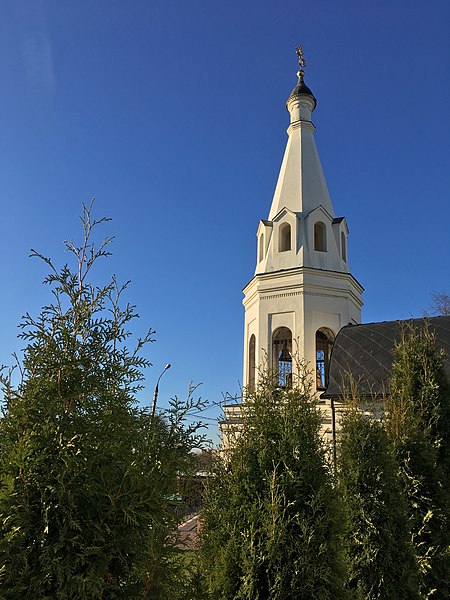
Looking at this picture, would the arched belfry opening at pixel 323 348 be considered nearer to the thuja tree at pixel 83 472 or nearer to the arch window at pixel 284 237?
the arch window at pixel 284 237

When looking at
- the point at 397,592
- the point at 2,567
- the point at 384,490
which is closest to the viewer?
the point at 2,567

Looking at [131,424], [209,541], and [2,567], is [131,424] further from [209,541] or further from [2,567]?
[209,541]

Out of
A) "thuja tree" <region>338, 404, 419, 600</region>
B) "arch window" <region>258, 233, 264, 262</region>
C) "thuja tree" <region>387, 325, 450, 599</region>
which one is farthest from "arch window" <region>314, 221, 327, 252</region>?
"thuja tree" <region>338, 404, 419, 600</region>

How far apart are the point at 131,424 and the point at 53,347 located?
78 cm

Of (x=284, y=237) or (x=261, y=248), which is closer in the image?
(x=284, y=237)

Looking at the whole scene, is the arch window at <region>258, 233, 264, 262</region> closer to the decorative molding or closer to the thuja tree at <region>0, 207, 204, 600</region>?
the decorative molding

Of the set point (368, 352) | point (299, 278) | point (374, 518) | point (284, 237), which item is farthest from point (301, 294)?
point (374, 518)

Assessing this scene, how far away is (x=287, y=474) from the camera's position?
477cm

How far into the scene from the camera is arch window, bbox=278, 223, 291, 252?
54.4ft

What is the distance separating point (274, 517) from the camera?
448cm

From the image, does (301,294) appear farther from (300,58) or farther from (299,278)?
(300,58)

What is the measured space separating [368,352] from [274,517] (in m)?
9.32

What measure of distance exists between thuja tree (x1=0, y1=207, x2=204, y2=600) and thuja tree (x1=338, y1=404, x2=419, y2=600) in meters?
3.33

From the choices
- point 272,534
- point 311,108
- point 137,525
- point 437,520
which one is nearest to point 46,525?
point 137,525
